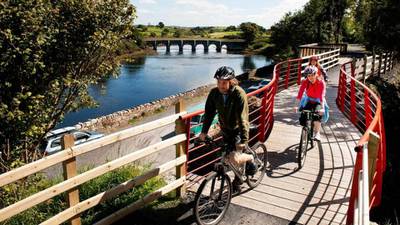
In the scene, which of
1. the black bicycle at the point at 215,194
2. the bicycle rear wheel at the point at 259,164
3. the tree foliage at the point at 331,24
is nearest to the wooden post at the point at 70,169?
the black bicycle at the point at 215,194

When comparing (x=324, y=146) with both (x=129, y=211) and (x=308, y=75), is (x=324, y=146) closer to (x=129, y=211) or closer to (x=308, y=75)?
(x=308, y=75)

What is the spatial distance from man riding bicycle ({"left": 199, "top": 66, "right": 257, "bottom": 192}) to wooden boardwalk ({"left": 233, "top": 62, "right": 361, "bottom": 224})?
1142mm

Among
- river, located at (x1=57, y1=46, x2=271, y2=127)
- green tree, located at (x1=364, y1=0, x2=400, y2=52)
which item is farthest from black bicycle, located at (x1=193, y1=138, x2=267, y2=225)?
river, located at (x1=57, y1=46, x2=271, y2=127)

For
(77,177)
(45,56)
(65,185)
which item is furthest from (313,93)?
(45,56)

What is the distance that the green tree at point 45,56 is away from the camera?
8.77m

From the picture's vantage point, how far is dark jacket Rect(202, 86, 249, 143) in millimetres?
4852

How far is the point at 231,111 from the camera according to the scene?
502cm

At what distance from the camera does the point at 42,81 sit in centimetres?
993

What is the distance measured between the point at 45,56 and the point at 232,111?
686 centimetres

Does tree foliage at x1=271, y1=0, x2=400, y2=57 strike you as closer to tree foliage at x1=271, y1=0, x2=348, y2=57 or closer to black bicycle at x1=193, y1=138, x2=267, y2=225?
tree foliage at x1=271, y1=0, x2=348, y2=57

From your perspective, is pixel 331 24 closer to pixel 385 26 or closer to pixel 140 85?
pixel 140 85

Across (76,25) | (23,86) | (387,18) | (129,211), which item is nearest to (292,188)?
(129,211)

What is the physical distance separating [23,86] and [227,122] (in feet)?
20.6

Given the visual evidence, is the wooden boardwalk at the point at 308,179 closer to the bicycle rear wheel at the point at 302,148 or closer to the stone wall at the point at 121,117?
the bicycle rear wheel at the point at 302,148
